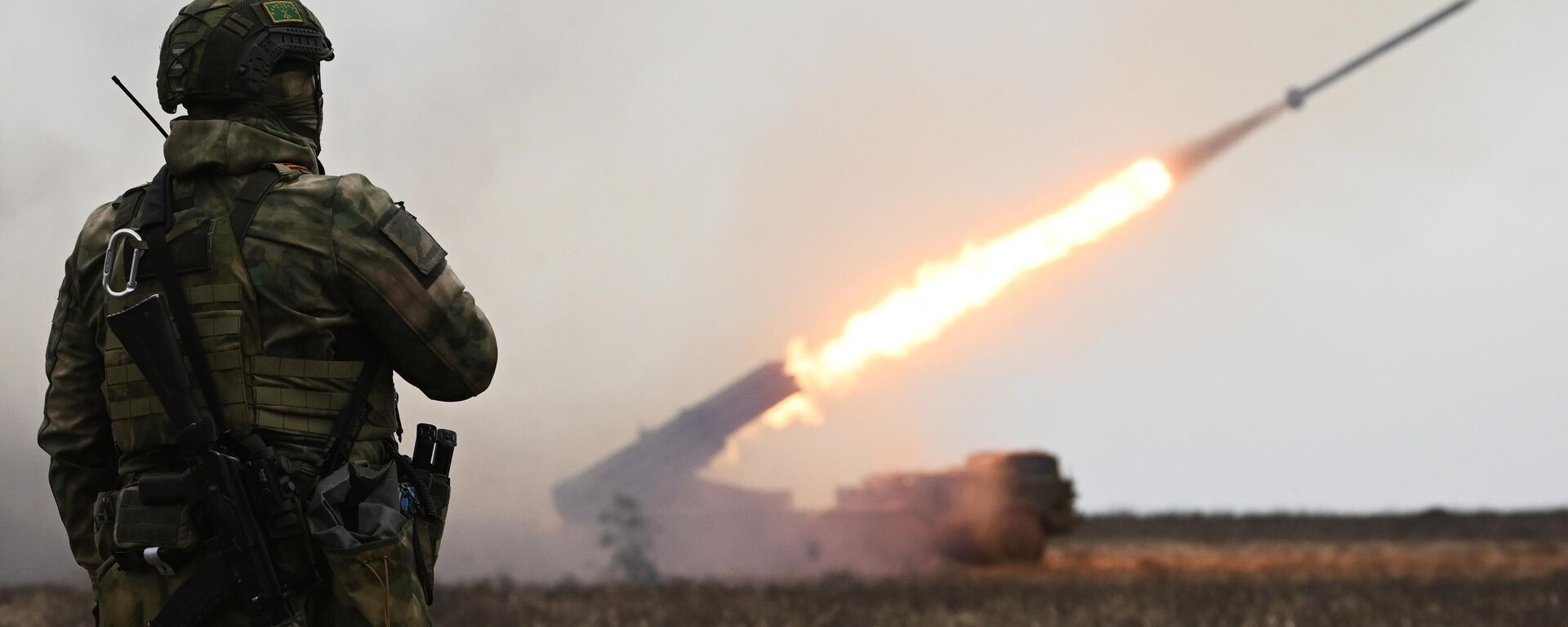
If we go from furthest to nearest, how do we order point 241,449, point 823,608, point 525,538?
point 525,538, point 823,608, point 241,449

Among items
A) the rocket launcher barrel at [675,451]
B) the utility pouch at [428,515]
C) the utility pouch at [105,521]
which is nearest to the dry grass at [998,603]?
the rocket launcher barrel at [675,451]

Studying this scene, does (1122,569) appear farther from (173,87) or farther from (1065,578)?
(173,87)

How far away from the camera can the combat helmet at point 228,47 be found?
4840mm

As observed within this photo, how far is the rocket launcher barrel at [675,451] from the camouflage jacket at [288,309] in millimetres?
19921

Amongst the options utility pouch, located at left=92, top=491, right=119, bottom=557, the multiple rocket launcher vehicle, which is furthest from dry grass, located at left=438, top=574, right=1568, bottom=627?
utility pouch, located at left=92, top=491, right=119, bottom=557

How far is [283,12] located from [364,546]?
1550mm

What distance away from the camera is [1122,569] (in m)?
24.3

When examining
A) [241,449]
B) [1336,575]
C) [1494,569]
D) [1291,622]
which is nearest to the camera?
[241,449]

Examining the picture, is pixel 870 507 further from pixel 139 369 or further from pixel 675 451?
pixel 139 369

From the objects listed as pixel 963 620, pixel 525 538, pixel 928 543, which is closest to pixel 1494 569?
pixel 928 543

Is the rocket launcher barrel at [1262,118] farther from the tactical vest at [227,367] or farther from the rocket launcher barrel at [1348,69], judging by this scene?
the tactical vest at [227,367]

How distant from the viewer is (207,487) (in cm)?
450

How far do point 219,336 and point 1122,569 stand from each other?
21.0 m

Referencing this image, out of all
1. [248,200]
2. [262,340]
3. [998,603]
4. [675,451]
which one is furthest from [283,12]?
[675,451]
